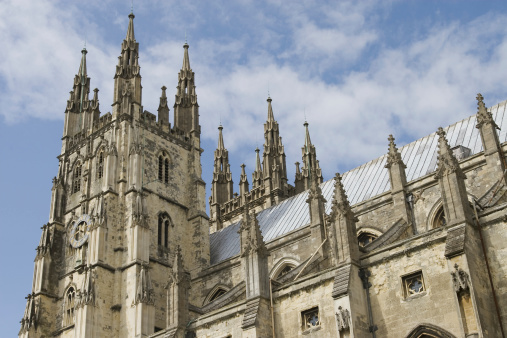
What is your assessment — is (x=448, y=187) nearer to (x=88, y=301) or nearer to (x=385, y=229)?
(x=385, y=229)

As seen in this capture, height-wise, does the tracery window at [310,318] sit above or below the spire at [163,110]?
below

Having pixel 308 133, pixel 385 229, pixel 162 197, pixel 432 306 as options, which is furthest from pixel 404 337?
pixel 308 133

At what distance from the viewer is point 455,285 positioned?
20984 mm

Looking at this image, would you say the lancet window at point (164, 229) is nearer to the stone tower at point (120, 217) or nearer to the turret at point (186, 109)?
the stone tower at point (120, 217)

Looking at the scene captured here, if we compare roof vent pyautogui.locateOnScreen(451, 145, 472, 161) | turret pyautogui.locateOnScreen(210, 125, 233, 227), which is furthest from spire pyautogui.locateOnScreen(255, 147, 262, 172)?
roof vent pyautogui.locateOnScreen(451, 145, 472, 161)

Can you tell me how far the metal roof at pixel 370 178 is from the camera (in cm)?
3459

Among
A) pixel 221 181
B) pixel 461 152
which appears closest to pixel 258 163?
pixel 221 181

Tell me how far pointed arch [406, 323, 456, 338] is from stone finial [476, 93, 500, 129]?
39.1 feet

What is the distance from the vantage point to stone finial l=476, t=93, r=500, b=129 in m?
30.8

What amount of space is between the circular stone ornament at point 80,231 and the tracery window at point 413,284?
22.6 metres

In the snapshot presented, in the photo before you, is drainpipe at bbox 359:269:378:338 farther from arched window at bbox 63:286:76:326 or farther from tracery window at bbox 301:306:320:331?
arched window at bbox 63:286:76:326

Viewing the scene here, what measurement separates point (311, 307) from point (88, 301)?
15597mm

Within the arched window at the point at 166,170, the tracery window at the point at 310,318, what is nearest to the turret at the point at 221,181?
the arched window at the point at 166,170

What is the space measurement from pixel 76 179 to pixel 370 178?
19.1 m
